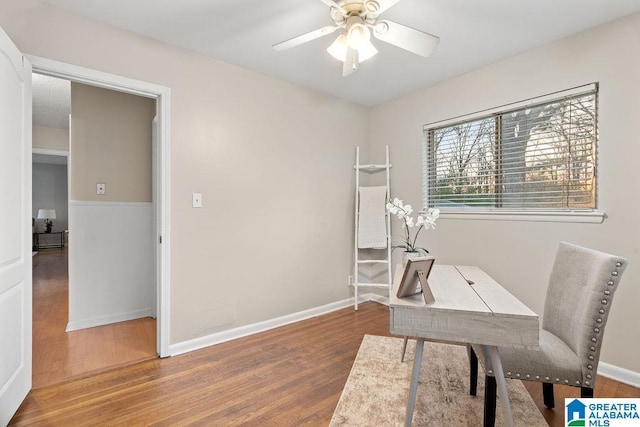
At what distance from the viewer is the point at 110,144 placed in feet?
10.7

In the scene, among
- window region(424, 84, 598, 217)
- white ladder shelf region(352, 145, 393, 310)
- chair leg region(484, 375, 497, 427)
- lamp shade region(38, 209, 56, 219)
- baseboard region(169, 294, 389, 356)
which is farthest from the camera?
lamp shade region(38, 209, 56, 219)

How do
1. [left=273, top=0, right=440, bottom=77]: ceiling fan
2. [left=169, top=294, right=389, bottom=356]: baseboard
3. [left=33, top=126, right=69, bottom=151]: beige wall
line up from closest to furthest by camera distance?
[left=273, top=0, right=440, bottom=77]: ceiling fan < [left=169, top=294, right=389, bottom=356]: baseboard < [left=33, top=126, right=69, bottom=151]: beige wall

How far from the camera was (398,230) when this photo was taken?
12.0ft

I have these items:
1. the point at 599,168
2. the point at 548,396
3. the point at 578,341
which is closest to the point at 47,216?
the point at 548,396

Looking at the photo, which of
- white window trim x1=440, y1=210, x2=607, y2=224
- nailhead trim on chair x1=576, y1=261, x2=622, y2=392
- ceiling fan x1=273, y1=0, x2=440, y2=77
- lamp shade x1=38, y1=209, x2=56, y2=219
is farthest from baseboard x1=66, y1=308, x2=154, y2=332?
lamp shade x1=38, y1=209, x2=56, y2=219

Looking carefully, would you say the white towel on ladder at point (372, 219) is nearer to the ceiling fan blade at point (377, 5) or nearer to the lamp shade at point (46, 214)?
the ceiling fan blade at point (377, 5)

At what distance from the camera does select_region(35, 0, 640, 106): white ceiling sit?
1.96 meters

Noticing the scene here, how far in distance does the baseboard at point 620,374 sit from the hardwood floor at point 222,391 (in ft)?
0.16

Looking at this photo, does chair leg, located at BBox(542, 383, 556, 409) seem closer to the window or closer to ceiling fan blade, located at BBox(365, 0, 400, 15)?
the window

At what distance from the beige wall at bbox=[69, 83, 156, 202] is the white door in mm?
1361

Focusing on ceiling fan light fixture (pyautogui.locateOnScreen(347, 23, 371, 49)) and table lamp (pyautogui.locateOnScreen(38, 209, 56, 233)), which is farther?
table lamp (pyautogui.locateOnScreen(38, 209, 56, 233))

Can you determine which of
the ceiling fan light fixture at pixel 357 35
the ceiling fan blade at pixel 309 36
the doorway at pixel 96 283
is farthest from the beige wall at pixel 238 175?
the ceiling fan light fixture at pixel 357 35

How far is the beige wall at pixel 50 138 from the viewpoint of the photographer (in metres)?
5.57

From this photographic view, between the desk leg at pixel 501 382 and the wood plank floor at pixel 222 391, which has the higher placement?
the desk leg at pixel 501 382
